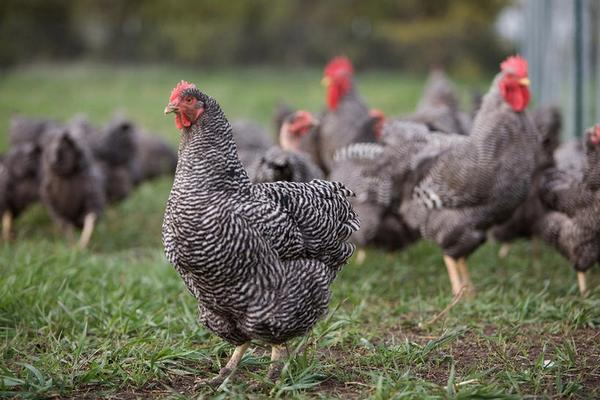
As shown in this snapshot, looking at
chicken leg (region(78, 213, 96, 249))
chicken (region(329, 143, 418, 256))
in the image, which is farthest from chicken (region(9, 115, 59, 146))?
chicken (region(329, 143, 418, 256))

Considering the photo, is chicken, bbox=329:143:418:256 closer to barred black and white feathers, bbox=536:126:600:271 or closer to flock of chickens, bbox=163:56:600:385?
flock of chickens, bbox=163:56:600:385

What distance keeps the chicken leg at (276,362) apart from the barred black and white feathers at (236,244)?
A: 202 mm

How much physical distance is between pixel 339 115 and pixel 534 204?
2.91 metres

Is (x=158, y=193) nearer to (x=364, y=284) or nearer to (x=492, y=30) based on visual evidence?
(x=364, y=284)

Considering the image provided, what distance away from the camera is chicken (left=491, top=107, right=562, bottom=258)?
6340 mm

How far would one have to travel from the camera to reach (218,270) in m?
3.61

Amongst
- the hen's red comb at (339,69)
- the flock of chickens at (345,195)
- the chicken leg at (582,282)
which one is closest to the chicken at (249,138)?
the flock of chickens at (345,195)

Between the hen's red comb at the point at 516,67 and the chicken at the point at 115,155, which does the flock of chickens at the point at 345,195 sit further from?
the chicken at the point at 115,155

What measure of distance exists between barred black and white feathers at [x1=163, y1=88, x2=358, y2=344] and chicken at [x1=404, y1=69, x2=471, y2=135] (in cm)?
370

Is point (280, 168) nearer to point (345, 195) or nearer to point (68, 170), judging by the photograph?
point (345, 195)

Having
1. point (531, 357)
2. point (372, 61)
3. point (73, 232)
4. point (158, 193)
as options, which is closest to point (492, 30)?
point (372, 61)

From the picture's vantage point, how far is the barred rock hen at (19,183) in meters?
8.01

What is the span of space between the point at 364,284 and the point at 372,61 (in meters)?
23.2

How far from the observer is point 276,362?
13.2ft
